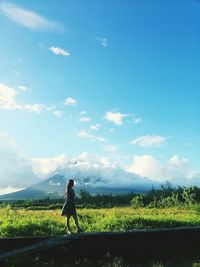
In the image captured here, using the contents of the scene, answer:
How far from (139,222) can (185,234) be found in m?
9.88

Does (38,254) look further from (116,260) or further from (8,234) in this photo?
(8,234)

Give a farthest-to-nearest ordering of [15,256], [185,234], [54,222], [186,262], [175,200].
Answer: [175,200] → [54,222] → [185,234] → [186,262] → [15,256]

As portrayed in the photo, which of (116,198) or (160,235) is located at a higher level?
(116,198)

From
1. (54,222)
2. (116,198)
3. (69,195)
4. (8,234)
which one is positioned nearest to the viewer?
(69,195)

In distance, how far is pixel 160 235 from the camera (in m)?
15.0

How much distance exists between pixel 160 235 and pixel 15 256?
509cm

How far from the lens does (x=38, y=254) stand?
1280 cm

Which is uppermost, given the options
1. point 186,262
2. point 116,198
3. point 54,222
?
point 116,198

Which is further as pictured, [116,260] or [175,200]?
A: [175,200]

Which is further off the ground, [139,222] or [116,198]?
[116,198]

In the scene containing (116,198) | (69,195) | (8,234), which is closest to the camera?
(69,195)

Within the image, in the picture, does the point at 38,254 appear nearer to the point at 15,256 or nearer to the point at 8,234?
the point at 15,256

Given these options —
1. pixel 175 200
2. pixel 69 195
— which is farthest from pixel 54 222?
pixel 175 200

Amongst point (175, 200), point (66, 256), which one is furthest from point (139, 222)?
point (175, 200)
